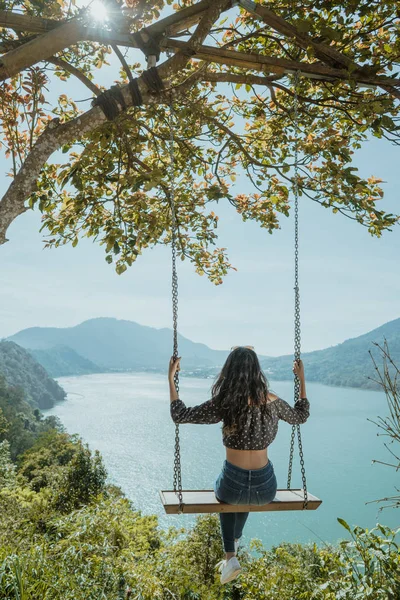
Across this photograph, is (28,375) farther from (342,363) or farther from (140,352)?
(140,352)

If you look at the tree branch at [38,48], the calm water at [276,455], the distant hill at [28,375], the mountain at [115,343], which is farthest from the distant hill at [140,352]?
the tree branch at [38,48]

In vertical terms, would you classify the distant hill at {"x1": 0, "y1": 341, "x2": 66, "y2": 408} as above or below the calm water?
above

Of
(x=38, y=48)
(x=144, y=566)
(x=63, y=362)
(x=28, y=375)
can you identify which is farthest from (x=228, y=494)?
(x=63, y=362)

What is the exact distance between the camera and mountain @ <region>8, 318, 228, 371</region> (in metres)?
114

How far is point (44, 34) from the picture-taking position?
7.38 feet

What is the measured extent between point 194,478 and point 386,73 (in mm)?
40946

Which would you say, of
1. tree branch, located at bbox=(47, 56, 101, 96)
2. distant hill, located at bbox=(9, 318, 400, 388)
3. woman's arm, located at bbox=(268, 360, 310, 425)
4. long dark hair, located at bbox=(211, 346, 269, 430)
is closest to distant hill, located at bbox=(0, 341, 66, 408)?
distant hill, located at bbox=(9, 318, 400, 388)

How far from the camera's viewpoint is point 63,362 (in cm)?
10081

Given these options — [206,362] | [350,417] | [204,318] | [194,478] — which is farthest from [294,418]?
[206,362]

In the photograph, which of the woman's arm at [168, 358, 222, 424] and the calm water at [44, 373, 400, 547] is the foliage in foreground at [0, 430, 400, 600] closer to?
the woman's arm at [168, 358, 222, 424]

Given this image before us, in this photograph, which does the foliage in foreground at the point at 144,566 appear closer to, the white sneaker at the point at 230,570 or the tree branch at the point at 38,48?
the white sneaker at the point at 230,570

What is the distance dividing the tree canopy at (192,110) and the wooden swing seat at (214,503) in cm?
159

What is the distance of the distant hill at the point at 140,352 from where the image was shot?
2317 inches

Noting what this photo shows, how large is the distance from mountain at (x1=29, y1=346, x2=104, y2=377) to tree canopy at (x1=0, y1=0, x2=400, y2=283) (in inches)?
3749
